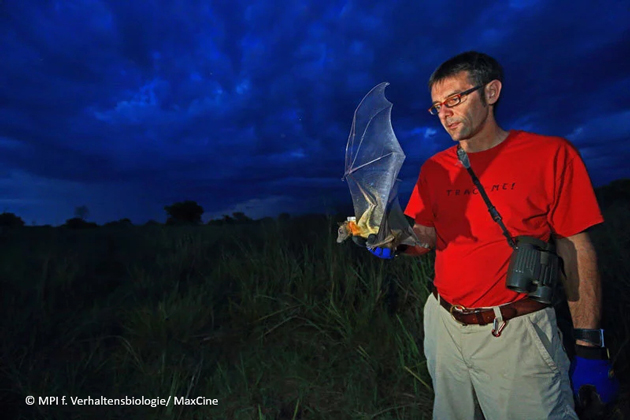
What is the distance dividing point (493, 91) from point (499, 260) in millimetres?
783

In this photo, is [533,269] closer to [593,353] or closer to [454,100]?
[593,353]

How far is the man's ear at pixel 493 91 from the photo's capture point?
1.76 metres

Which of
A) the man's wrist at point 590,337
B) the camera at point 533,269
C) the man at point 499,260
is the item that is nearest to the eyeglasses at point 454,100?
the man at point 499,260

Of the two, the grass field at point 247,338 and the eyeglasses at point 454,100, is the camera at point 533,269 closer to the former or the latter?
the eyeglasses at point 454,100

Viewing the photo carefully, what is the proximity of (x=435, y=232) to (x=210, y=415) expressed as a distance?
6.83 ft

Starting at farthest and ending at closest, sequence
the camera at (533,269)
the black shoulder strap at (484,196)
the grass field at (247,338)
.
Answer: the grass field at (247,338) < the black shoulder strap at (484,196) < the camera at (533,269)

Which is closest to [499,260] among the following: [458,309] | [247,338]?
[458,309]

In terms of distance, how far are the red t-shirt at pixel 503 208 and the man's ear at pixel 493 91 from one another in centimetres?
18

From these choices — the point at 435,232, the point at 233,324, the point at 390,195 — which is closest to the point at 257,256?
the point at 233,324

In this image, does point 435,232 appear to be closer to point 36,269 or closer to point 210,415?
point 210,415

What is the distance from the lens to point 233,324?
378 centimetres

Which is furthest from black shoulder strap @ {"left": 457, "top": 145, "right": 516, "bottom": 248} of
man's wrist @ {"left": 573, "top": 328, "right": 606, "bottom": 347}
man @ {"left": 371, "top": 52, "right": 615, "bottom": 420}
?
man's wrist @ {"left": 573, "top": 328, "right": 606, "bottom": 347}

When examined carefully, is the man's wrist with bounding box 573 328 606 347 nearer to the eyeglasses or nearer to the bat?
the bat

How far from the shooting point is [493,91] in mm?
1775
